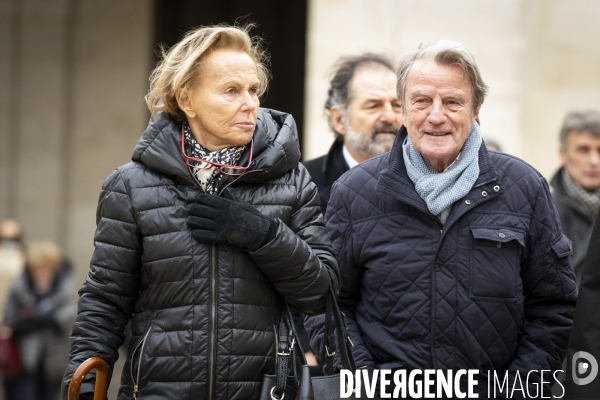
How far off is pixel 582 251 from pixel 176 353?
2989mm

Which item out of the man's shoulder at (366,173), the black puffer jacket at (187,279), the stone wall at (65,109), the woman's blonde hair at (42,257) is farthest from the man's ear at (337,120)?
the stone wall at (65,109)

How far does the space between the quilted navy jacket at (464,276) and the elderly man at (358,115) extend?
127 cm

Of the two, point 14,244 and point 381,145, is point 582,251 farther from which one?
point 14,244

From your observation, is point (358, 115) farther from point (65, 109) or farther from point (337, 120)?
point (65, 109)

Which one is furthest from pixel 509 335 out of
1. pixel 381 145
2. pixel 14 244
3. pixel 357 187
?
pixel 14 244

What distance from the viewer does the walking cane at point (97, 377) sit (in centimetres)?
328

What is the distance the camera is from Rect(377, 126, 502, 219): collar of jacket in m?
3.64

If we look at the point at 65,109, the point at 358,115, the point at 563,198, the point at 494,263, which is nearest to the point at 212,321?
the point at 494,263

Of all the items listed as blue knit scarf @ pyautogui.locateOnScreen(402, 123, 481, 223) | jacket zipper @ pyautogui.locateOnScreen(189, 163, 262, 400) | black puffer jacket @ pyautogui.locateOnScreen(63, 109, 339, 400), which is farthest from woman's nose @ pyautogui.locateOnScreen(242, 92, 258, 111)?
blue knit scarf @ pyautogui.locateOnScreen(402, 123, 481, 223)

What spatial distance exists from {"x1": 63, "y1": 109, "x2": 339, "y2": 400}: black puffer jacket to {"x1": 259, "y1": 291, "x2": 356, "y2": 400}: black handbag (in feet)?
0.15

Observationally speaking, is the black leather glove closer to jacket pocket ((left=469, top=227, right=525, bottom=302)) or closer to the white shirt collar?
jacket pocket ((left=469, top=227, right=525, bottom=302))

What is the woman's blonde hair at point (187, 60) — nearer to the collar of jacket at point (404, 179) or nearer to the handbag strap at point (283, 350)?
the collar of jacket at point (404, 179)

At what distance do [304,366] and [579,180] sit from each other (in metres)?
3.13

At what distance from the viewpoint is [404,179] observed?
370 centimetres
